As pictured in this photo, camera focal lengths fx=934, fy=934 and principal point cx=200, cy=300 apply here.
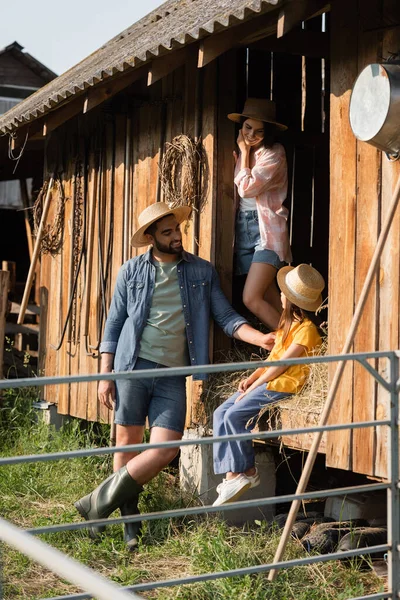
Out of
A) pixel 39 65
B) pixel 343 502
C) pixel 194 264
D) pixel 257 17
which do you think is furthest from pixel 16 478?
pixel 39 65

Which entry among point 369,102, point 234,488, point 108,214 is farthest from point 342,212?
point 108,214

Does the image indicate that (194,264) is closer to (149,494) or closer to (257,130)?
(257,130)

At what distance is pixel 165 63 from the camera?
665 cm

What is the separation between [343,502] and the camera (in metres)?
5.67

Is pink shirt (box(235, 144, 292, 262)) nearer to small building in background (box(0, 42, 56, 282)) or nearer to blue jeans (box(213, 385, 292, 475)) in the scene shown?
blue jeans (box(213, 385, 292, 475))

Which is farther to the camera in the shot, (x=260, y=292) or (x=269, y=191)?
(x=269, y=191)

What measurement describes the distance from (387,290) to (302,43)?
3.21 m

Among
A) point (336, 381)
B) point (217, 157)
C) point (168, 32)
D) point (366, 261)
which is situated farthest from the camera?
point (217, 157)

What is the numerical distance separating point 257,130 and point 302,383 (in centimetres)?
194

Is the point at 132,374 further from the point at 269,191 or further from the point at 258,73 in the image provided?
the point at 258,73

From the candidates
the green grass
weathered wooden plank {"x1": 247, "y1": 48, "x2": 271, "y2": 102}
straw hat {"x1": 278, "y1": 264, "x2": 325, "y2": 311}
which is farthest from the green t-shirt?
weathered wooden plank {"x1": 247, "y1": 48, "x2": 271, "y2": 102}

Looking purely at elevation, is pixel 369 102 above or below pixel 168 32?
below

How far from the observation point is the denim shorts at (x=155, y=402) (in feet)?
20.9

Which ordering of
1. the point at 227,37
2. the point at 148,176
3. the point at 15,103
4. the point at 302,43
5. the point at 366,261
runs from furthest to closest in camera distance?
the point at 15,103
the point at 148,176
the point at 302,43
the point at 227,37
the point at 366,261
